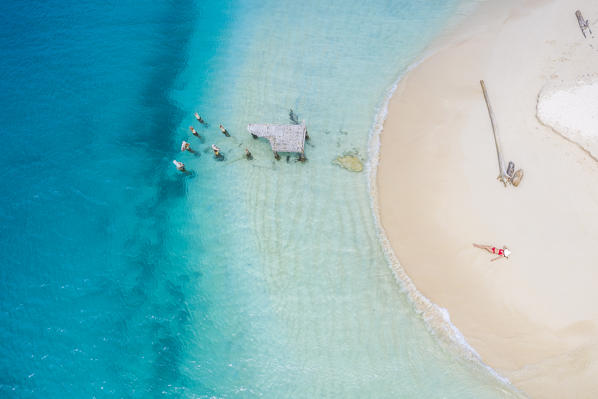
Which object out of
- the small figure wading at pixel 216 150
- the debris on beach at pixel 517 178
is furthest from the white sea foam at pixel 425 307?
the small figure wading at pixel 216 150

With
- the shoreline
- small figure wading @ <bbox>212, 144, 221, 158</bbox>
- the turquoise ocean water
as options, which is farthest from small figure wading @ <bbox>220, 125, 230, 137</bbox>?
the shoreline

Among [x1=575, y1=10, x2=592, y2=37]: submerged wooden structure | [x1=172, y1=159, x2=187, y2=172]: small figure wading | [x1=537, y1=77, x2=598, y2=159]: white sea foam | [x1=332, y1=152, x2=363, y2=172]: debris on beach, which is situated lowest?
[x1=172, y1=159, x2=187, y2=172]: small figure wading

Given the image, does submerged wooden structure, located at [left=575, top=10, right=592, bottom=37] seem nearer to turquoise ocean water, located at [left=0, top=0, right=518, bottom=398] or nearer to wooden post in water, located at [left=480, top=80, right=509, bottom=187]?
turquoise ocean water, located at [left=0, top=0, right=518, bottom=398]

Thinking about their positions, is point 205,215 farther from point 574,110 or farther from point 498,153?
point 574,110

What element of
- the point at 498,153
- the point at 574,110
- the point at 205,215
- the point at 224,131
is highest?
the point at 574,110

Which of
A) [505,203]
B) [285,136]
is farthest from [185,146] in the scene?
[505,203]

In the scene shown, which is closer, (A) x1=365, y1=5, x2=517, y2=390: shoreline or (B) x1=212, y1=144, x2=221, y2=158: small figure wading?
(A) x1=365, y1=5, x2=517, y2=390: shoreline

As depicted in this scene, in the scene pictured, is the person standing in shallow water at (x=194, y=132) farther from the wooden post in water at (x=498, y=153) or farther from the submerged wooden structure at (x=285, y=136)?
the wooden post in water at (x=498, y=153)
